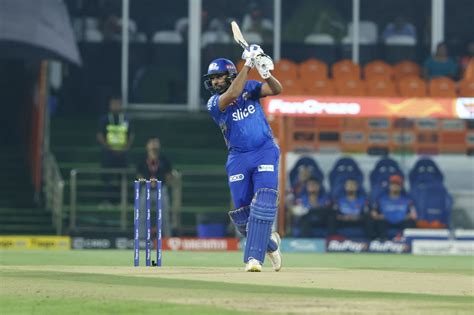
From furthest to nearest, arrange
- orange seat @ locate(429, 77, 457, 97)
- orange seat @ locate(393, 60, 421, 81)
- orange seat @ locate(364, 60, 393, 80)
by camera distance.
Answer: orange seat @ locate(393, 60, 421, 81) → orange seat @ locate(364, 60, 393, 80) → orange seat @ locate(429, 77, 457, 97)

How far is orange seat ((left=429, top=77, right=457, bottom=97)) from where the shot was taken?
24.0 metres

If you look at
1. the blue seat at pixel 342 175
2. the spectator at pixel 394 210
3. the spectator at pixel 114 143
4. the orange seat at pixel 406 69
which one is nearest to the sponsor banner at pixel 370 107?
the blue seat at pixel 342 175

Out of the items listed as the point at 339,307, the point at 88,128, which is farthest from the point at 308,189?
the point at 339,307

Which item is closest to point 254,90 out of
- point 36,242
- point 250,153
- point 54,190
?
point 250,153

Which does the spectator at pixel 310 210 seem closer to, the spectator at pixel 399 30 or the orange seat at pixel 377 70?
the orange seat at pixel 377 70

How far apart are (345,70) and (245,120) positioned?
1360 centimetres

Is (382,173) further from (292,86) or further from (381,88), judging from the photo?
(381,88)

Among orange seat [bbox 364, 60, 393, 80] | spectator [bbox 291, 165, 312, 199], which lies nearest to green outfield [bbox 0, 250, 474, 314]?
spectator [bbox 291, 165, 312, 199]

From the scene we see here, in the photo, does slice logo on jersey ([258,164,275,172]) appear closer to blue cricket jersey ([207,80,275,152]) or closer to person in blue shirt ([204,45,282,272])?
person in blue shirt ([204,45,282,272])

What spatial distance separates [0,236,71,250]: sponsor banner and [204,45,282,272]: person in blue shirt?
31.9 feet

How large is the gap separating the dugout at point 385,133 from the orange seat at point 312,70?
3.80 ft

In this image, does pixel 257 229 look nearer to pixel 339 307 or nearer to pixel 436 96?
pixel 339 307

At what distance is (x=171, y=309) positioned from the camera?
30.1 ft

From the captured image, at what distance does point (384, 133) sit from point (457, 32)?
5.48 m
